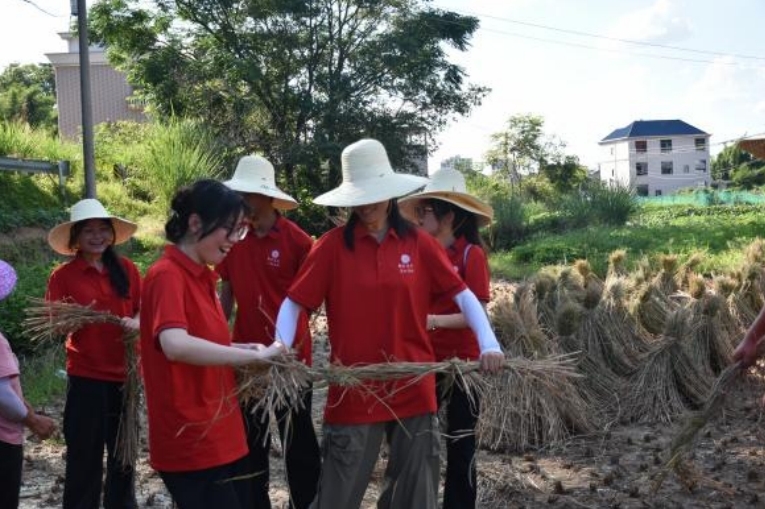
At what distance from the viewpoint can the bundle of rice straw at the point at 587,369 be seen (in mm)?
6715

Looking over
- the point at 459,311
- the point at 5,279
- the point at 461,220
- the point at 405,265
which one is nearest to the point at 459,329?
the point at 459,311

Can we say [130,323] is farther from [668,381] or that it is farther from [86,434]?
[668,381]

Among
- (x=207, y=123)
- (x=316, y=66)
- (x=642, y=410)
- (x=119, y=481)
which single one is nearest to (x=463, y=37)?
(x=316, y=66)

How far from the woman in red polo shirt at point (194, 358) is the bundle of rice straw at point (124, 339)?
122 centimetres

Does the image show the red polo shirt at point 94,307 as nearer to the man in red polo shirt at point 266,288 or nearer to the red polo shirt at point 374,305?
the man in red polo shirt at point 266,288

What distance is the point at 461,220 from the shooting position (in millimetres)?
4016

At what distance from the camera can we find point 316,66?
21.4 meters

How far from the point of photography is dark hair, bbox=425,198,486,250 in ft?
13.1

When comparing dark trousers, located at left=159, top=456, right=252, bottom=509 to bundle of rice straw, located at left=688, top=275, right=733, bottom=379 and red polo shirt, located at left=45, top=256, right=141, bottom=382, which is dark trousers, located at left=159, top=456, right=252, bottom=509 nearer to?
red polo shirt, located at left=45, top=256, right=141, bottom=382

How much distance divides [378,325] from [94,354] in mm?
1520

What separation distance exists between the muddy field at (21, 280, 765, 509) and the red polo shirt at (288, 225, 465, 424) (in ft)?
5.96

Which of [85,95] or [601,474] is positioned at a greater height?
[85,95]

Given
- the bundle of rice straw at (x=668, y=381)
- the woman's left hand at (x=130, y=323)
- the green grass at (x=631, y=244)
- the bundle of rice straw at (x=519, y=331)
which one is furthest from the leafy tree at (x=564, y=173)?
the woman's left hand at (x=130, y=323)

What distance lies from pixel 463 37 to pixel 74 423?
18773 millimetres
